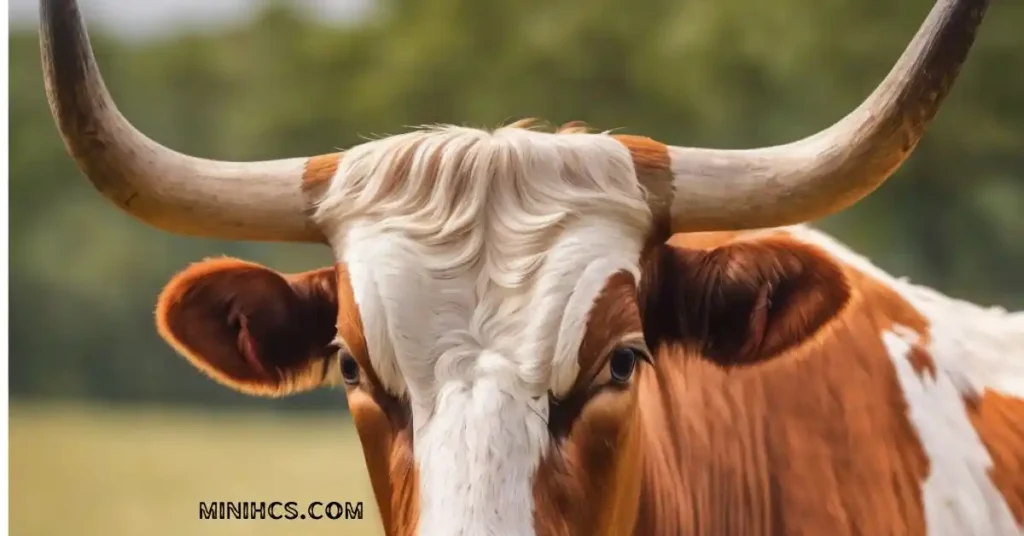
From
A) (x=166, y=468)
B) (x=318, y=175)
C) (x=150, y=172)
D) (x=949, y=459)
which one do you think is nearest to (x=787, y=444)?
(x=949, y=459)

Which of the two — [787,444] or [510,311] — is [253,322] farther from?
[787,444]

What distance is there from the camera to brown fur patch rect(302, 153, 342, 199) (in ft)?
3.93

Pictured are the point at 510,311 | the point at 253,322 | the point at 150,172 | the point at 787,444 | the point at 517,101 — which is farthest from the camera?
the point at 517,101

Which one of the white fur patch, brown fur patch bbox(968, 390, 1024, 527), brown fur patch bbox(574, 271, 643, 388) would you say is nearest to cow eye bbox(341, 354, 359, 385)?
brown fur patch bbox(574, 271, 643, 388)

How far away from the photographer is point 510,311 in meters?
1.04

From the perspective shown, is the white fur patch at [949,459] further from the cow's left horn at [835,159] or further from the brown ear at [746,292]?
the cow's left horn at [835,159]

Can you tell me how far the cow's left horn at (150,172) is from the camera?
109cm

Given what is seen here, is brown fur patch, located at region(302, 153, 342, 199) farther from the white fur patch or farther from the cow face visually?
the white fur patch

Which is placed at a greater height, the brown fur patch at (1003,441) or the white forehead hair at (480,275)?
the white forehead hair at (480,275)

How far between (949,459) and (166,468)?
1.52 m

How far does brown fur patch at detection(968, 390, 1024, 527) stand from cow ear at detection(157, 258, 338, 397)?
93 centimetres

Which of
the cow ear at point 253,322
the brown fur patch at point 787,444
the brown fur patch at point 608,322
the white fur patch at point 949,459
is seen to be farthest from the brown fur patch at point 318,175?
the white fur patch at point 949,459

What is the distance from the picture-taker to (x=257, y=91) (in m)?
2.13

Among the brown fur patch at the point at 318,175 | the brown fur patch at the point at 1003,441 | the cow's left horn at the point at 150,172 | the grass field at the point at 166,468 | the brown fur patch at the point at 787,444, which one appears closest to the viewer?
the cow's left horn at the point at 150,172
